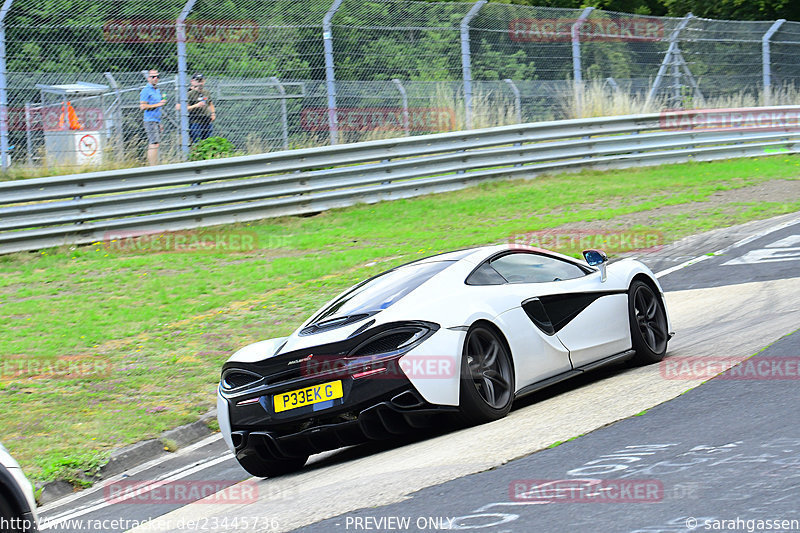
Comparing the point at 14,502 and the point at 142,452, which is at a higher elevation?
the point at 14,502

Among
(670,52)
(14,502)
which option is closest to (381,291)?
(14,502)

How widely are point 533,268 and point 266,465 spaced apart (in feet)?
8.35

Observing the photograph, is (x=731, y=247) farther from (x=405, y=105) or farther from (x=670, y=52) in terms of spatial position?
(x=670, y=52)

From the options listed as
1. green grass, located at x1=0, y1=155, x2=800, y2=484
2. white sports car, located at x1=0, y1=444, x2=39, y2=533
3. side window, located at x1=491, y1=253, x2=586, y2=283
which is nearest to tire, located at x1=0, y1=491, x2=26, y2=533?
white sports car, located at x1=0, y1=444, x2=39, y2=533

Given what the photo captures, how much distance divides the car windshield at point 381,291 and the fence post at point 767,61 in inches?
846

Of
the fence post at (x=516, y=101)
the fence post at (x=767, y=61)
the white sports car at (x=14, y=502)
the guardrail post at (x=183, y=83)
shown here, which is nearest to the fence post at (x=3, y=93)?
the guardrail post at (x=183, y=83)

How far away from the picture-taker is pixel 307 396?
657 centimetres

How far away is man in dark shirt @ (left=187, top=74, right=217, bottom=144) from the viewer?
1669cm

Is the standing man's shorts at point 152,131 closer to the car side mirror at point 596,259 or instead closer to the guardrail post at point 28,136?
the guardrail post at point 28,136

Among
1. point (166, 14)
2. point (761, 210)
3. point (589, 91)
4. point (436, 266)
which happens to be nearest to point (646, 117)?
point (589, 91)

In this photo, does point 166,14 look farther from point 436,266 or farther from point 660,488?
point 660,488

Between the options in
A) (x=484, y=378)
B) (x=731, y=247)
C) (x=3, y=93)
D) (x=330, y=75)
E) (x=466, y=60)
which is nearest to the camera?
(x=484, y=378)

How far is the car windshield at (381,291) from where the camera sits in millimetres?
7129

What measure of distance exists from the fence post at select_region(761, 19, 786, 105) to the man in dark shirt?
52.8 feet
